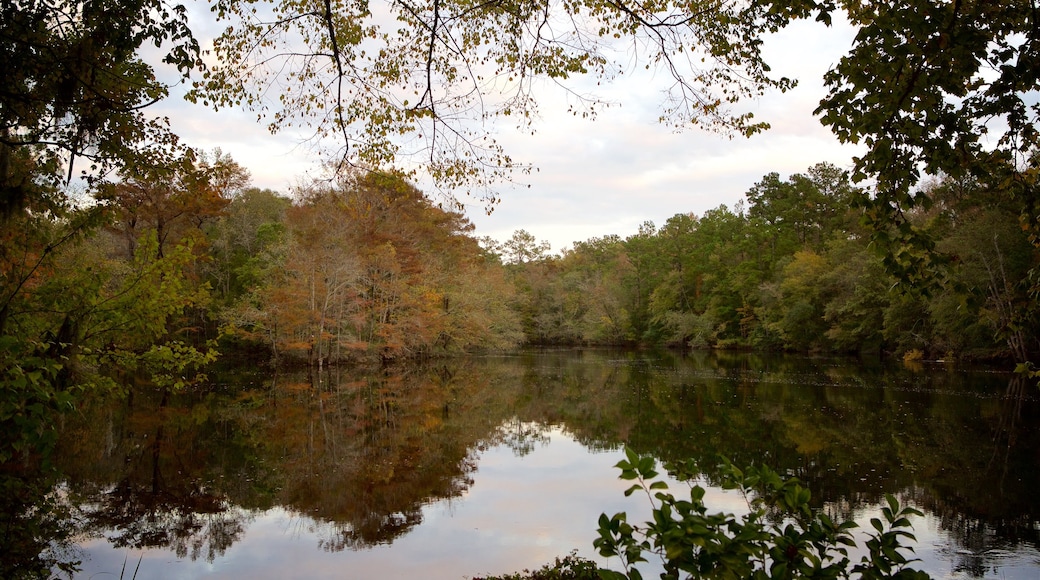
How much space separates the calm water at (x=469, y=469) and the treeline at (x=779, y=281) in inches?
320

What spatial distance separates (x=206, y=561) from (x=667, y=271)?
2341 inches

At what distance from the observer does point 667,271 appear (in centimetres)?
6347

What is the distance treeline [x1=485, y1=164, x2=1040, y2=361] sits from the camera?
1067 inches

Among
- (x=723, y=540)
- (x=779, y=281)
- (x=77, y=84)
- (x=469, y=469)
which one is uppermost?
(x=779, y=281)

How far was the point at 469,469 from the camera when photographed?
11398 millimetres

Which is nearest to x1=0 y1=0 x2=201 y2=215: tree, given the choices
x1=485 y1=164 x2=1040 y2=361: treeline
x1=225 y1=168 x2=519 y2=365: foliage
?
x1=225 y1=168 x2=519 y2=365: foliage

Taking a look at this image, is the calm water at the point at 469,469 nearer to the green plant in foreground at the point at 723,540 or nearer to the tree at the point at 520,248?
the green plant in foreground at the point at 723,540

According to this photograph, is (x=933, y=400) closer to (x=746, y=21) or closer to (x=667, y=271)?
(x=746, y=21)

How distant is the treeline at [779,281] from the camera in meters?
27.1

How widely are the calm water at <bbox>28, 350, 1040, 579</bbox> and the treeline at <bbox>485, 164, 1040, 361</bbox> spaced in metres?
8.13

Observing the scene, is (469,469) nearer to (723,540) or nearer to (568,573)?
(568,573)

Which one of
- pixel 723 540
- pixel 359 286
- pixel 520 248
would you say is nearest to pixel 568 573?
pixel 723 540

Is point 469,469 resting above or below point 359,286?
below

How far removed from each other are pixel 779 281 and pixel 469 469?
138 ft
